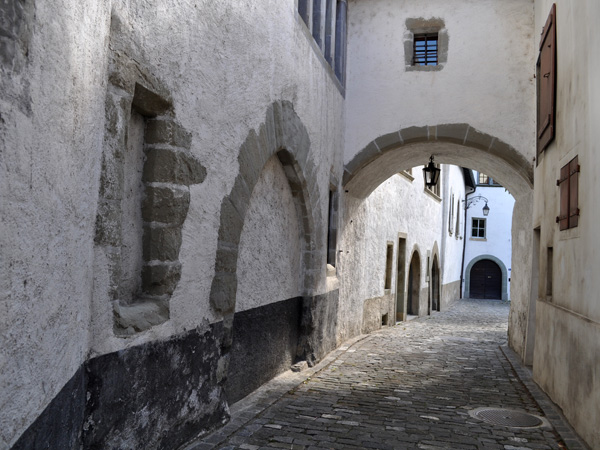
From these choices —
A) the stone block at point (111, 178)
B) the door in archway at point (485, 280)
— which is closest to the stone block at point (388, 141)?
the stone block at point (111, 178)

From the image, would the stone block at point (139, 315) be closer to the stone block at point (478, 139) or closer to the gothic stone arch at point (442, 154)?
the gothic stone arch at point (442, 154)

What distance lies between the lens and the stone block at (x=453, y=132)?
8938 millimetres

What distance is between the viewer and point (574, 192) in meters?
5.31

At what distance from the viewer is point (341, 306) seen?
9.71 meters

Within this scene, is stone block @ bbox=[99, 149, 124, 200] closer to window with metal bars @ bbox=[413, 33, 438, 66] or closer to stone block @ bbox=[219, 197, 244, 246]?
stone block @ bbox=[219, 197, 244, 246]

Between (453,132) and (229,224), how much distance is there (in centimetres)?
519

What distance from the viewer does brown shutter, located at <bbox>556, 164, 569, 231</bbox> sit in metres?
5.60

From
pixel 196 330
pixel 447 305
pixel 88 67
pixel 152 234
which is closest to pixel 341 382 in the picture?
pixel 196 330

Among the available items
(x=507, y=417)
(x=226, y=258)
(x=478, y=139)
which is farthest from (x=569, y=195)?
(x=478, y=139)

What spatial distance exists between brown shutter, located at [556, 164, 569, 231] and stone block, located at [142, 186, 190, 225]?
355 cm

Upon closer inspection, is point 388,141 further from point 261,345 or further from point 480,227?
point 480,227

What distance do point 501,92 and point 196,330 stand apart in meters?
6.36

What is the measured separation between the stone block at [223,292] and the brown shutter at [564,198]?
309 centimetres

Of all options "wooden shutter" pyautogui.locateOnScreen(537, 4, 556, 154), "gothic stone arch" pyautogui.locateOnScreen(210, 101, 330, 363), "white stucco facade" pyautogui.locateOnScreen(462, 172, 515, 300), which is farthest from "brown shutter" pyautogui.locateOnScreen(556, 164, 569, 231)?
"white stucco facade" pyautogui.locateOnScreen(462, 172, 515, 300)
